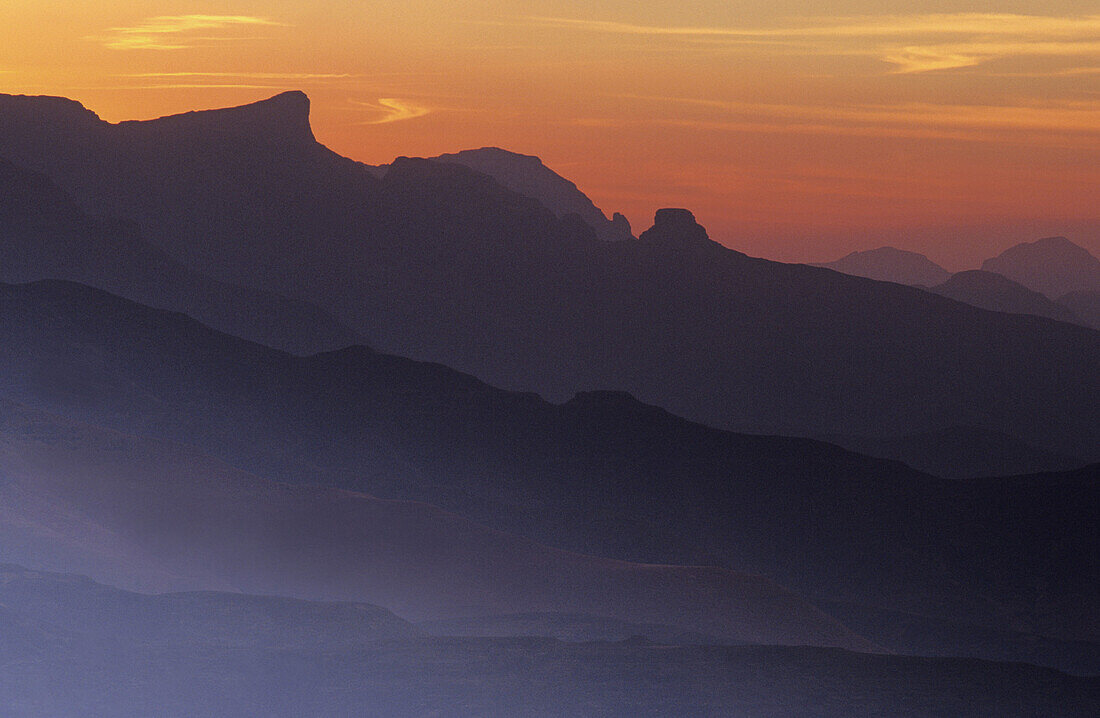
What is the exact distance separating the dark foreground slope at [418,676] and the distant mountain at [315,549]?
19.9 meters

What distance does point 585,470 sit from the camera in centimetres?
16212

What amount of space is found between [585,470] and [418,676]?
95225 millimetres

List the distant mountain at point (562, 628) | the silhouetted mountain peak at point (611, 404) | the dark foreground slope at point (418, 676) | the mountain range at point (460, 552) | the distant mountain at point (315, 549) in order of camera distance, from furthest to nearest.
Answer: the silhouetted mountain peak at point (611, 404), the distant mountain at point (315, 549), the distant mountain at point (562, 628), the mountain range at point (460, 552), the dark foreground slope at point (418, 676)

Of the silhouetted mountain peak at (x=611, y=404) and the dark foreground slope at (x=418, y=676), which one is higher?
the silhouetted mountain peak at (x=611, y=404)

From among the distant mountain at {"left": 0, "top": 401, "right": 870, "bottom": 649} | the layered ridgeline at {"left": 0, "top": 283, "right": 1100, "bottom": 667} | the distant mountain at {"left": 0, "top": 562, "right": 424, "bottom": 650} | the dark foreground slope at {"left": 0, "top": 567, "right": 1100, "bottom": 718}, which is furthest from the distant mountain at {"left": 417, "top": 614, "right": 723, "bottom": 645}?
the layered ridgeline at {"left": 0, "top": 283, "right": 1100, "bottom": 667}

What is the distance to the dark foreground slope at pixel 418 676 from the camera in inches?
2477

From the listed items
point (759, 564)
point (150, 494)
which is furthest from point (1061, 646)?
point (150, 494)

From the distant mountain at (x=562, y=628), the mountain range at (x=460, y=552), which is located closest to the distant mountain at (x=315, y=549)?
the mountain range at (x=460, y=552)

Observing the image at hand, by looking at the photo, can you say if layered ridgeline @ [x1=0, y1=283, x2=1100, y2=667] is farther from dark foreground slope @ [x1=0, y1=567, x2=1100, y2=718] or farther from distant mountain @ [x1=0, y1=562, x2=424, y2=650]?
dark foreground slope @ [x1=0, y1=567, x2=1100, y2=718]

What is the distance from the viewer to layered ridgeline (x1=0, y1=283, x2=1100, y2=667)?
5610 inches

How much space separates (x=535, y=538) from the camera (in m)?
Result: 142

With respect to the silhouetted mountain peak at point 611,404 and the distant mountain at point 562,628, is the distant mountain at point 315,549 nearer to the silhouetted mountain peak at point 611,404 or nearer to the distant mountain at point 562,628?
the distant mountain at point 562,628

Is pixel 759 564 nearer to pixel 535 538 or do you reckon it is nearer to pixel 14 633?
pixel 535 538

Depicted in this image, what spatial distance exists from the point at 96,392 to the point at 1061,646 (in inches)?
3698
